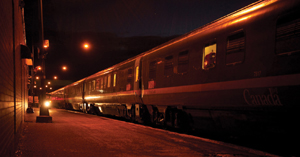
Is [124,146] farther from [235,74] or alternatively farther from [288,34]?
[288,34]

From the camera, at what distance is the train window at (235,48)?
6762 mm

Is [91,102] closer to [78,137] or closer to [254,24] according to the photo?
[78,137]

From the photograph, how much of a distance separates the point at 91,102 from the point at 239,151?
18.1 m

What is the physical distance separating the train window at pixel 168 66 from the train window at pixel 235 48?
10.3 ft

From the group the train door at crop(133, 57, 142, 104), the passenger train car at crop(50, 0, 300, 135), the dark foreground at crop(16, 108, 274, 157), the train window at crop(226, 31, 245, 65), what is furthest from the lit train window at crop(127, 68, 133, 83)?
the train window at crop(226, 31, 245, 65)

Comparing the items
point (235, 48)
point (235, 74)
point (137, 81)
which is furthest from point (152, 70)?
point (235, 74)

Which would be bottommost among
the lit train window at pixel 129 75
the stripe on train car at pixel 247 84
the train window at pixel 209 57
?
the stripe on train car at pixel 247 84

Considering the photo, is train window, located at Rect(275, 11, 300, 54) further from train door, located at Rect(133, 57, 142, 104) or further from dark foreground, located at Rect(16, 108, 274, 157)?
train door, located at Rect(133, 57, 142, 104)

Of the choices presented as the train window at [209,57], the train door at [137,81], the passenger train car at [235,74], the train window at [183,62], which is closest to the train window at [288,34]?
the passenger train car at [235,74]

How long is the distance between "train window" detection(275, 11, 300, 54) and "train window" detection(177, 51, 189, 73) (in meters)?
3.52

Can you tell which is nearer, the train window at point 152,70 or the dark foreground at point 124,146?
the dark foreground at point 124,146

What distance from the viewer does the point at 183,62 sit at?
30.6 ft

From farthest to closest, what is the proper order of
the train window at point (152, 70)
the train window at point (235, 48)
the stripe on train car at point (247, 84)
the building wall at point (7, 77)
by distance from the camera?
1. the train window at point (152, 70)
2. the train window at point (235, 48)
3. the stripe on train car at point (247, 84)
4. the building wall at point (7, 77)

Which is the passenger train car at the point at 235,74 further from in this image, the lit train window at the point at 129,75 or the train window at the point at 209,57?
the lit train window at the point at 129,75
